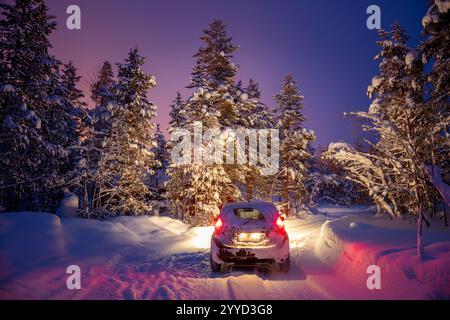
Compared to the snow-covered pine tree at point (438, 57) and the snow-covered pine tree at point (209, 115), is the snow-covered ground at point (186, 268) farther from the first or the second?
the snow-covered pine tree at point (209, 115)

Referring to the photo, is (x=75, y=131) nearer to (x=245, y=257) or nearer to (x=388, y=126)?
(x=245, y=257)

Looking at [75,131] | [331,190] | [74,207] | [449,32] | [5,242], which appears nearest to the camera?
[5,242]

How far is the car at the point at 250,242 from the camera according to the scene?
7.11 metres

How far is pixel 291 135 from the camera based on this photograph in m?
27.7

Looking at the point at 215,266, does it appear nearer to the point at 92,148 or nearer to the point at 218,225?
the point at 218,225


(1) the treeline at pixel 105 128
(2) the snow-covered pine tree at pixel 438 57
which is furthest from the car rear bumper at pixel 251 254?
(1) the treeline at pixel 105 128

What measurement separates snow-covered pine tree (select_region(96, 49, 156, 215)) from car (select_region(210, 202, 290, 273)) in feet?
36.0

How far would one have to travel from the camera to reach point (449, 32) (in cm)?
785

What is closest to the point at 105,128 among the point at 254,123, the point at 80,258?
the point at 254,123

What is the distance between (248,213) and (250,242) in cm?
99

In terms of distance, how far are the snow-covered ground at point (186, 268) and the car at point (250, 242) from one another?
0.36 meters

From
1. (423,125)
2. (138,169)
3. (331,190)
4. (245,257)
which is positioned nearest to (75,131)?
(138,169)

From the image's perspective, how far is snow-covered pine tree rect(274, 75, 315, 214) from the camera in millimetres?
27375

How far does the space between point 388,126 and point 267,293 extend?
4.41 metres
